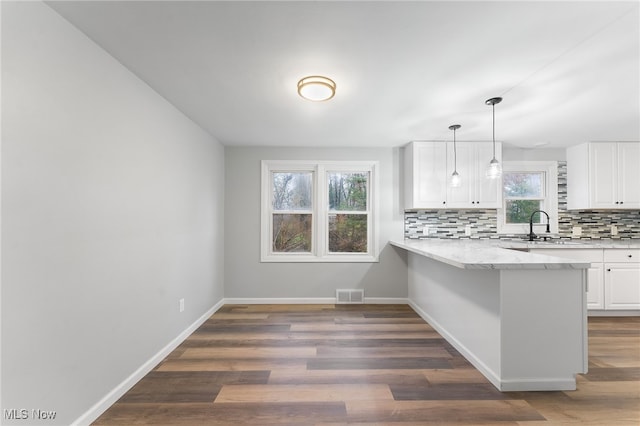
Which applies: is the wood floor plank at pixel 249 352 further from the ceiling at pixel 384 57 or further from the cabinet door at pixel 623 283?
the cabinet door at pixel 623 283

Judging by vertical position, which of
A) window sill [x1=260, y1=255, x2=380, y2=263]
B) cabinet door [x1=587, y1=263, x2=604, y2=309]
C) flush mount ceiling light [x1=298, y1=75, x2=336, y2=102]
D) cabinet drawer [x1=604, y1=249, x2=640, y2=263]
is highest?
flush mount ceiling light [x1=298, y1=75, x2=336, y2=102]

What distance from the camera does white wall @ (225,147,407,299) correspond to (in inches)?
160

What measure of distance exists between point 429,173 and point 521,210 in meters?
1.58

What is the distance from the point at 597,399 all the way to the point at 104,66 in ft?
12.7

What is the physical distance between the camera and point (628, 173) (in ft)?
12.3

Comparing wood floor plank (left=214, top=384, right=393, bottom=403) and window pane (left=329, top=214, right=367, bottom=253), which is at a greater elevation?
window pane (left=329, top=214, right=367, bottom=253)

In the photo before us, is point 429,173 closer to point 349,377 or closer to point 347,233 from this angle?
point 347,233

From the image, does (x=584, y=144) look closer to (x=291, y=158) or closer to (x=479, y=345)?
(x=479, y=345)

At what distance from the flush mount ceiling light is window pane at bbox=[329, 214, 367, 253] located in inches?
86.1

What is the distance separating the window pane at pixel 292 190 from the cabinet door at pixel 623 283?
12.7ft

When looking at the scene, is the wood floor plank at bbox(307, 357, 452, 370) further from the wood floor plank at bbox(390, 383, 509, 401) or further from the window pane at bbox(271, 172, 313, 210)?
the window pane at bbox(271, 172, 313, 210)

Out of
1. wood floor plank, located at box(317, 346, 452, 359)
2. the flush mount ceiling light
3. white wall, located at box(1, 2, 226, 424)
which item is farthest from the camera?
wood floor plank, located at box(317, 346, 452, 359)

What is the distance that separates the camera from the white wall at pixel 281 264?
405 cm

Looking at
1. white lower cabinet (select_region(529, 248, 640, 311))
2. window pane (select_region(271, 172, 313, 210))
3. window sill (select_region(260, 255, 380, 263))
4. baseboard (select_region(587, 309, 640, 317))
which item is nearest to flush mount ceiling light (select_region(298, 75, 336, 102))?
window pane (select_region(271, 172, 313, 210))
